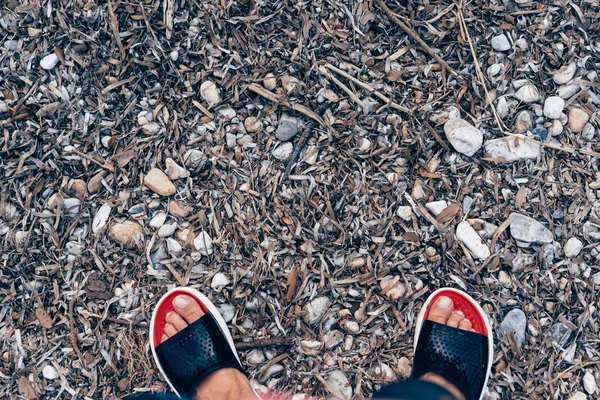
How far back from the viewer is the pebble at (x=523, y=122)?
5.81 ft

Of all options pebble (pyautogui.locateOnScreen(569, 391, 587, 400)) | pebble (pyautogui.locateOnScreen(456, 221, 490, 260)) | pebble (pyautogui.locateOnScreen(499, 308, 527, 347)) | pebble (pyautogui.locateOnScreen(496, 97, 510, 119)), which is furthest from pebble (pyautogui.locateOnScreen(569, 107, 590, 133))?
pebble (pyautogui.locateOnScreen(569, 391, 587, 400))

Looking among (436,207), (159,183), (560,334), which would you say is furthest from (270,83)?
(560,334)

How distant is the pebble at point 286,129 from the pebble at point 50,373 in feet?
3.69

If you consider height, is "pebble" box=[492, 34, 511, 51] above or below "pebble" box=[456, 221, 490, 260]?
above

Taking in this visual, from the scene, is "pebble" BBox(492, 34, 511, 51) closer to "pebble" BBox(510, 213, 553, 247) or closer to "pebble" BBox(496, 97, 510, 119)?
"pebble" BBox(496, 97, 510, 119)

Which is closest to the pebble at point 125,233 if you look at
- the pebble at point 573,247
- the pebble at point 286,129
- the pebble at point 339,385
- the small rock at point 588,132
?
the pebble at point 286,129

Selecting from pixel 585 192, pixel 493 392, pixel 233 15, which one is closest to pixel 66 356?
pixel 233 15

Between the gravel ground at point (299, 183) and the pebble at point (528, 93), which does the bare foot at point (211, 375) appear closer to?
the gravel ground at point (299, 183)

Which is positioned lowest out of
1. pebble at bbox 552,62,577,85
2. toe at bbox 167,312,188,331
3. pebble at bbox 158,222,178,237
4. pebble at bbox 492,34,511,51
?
toe at bbox 167,312,188,331

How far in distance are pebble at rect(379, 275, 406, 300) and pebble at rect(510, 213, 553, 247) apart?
0.43 m

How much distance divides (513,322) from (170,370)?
1.21 meters

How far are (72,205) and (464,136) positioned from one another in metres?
1.40

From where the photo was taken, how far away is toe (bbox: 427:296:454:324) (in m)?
1.73

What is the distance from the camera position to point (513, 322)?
171cm
